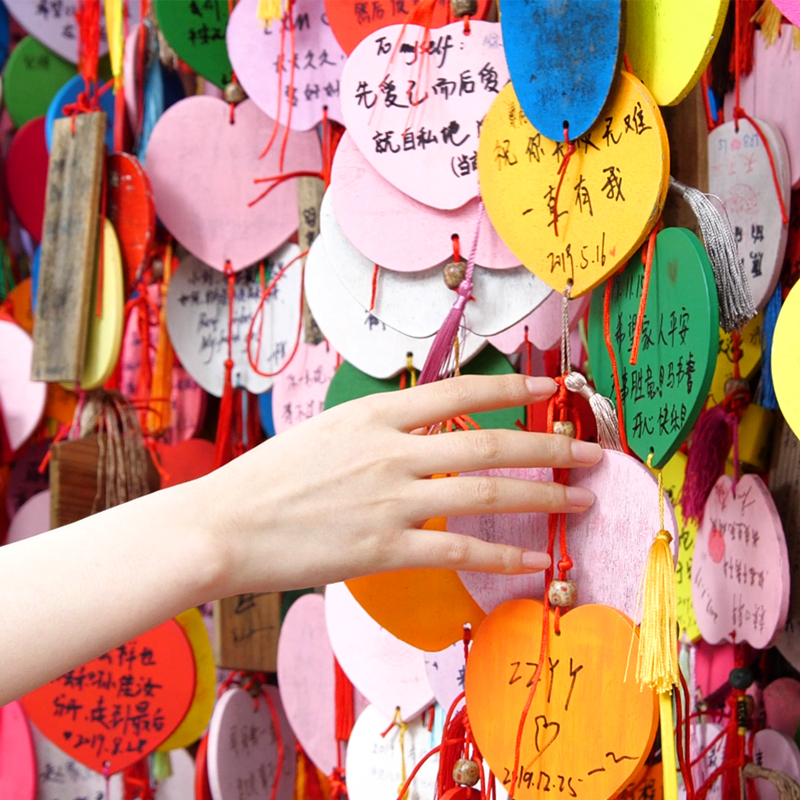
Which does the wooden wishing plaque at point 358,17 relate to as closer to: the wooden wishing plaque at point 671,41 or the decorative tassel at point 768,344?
the wooden wishing plaque at point 671,41

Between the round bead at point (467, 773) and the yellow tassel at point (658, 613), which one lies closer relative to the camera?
the yellow tassel at point (658, 613)

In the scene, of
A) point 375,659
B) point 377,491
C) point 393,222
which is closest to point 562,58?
point 393,222

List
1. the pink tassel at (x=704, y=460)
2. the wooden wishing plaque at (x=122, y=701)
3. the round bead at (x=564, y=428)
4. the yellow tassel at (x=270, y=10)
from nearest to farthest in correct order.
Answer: the round bead at (x=564, y=428)
the pink tassel at (x=704, y=460)
the yellow tassel at (x=270, y=10)
the wooden wishing plaque at (x=122, y=701)

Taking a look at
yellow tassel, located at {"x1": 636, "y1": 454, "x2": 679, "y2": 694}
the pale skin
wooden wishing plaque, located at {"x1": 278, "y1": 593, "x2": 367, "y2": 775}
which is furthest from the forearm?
wooden wishing plaque, located at {"x1": 278, "y1": 593, "x2": 367, "y2": 775}

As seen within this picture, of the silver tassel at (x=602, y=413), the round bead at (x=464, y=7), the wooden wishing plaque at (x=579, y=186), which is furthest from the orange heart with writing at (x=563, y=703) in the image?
the round bead at (x=464, y=7)

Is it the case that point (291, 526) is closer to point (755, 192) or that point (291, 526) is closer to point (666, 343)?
point (666, 343)

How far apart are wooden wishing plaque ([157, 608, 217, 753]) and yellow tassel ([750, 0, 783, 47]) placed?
71 centimetres

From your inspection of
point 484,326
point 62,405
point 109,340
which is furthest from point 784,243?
point 62,405

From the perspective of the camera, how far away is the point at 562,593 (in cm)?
57

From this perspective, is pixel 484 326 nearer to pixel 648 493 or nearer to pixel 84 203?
pixel 648 493

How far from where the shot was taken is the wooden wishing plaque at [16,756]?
Answer: 39.1 inches

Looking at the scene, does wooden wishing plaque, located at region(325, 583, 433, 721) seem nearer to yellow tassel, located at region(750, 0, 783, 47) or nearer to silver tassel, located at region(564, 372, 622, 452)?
silver tassel, located at region(564, 372, 622, 452)

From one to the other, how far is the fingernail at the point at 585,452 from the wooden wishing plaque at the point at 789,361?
0.11m

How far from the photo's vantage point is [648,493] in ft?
1.81
